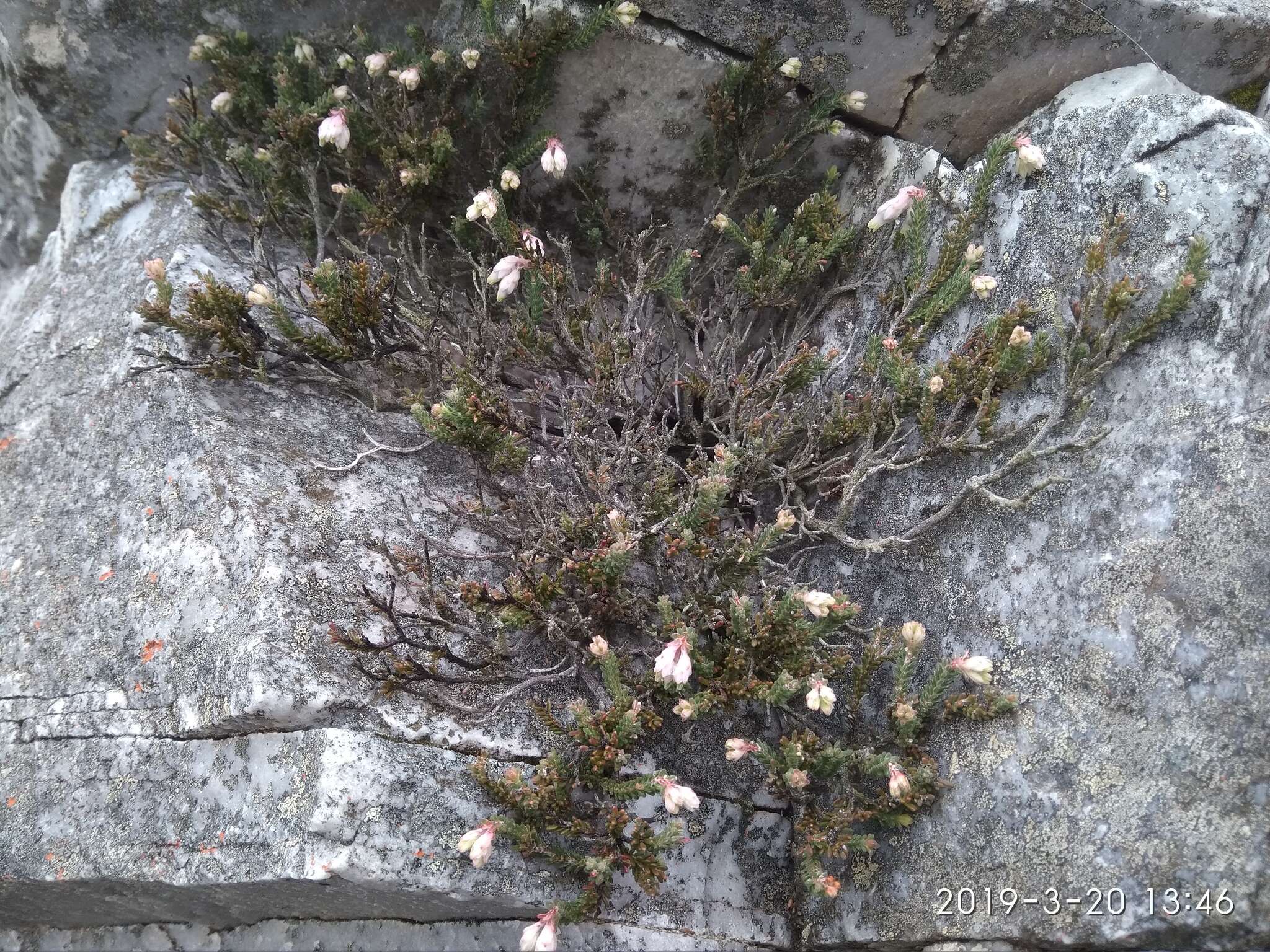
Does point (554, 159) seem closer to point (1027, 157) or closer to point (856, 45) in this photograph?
point (856, 45)

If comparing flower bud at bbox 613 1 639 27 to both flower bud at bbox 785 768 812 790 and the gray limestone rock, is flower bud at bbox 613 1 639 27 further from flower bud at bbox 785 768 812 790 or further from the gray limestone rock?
flower bud at bbox 785 768 812 790

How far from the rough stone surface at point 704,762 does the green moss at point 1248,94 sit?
48 centimetres

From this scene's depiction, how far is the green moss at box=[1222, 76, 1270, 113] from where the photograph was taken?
3.49 meters

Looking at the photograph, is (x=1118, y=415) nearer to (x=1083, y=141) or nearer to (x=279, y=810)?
(x=1083, y=141)

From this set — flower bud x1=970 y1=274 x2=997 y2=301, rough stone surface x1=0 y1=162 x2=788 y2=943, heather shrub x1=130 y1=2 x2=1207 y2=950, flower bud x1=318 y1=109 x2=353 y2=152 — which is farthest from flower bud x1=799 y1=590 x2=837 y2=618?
flower bud x1=318 y1=109 x2=353 y2=152

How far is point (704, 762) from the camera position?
287cm

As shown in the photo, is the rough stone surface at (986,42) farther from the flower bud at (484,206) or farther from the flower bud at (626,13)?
the flower bud at (484,206)

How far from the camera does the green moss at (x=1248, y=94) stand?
11.5ft

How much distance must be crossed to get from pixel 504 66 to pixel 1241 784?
11.2 feet

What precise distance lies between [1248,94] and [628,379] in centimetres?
268

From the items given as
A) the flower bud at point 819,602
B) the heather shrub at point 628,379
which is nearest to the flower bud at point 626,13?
the heather shrub at point 628,379

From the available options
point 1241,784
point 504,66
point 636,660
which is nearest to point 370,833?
point 636,660

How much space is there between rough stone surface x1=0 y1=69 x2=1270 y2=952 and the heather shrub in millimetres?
121

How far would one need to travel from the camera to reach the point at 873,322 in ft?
11.3
